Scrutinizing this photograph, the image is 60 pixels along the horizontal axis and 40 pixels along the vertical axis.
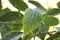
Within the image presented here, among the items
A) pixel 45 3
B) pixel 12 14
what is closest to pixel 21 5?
pixel 12 14

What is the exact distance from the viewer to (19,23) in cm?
42

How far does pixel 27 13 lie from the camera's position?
34 cm

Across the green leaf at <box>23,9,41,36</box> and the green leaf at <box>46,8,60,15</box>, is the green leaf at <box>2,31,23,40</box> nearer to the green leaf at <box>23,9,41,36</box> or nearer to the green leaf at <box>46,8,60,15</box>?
the green leaf at <box>23,9,41,36</box>

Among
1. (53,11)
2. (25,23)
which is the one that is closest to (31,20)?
(25,23)

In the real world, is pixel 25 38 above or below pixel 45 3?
below

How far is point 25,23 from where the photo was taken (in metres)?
0.33

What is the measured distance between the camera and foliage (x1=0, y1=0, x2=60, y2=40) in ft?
1.10

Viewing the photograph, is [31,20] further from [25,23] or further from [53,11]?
[53,11]

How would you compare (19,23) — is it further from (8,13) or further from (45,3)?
(45,3)

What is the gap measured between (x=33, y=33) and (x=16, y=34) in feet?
0.14

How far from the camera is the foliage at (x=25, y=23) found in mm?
334

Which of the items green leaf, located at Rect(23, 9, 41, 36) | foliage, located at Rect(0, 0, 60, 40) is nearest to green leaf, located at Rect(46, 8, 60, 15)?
foliage, located at Rect(0, 0, 60, 40)

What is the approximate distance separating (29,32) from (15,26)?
0.09 meters

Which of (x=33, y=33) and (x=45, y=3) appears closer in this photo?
(x=33, y=33)
